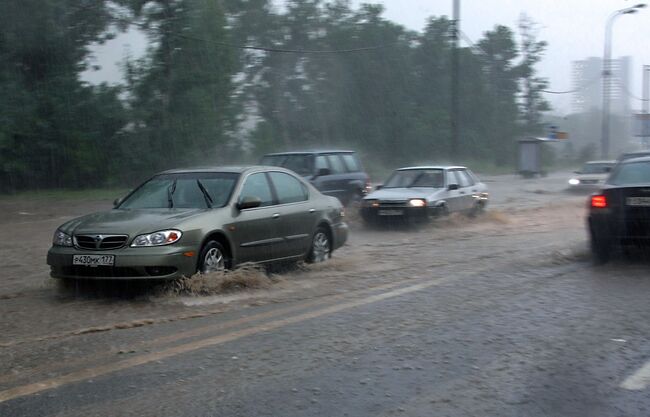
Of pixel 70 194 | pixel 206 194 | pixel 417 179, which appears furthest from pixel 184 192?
pixel 70 194

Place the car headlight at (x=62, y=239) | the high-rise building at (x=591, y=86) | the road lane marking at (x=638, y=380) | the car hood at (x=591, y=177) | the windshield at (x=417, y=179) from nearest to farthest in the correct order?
the road lane marking at (x=638, y=380) → the car headlight at (x=62, y=239) → the windshield at (x=417, y=179) → the car hood at (x=591, y=177) → the high-rise building at (x=591, y=86)

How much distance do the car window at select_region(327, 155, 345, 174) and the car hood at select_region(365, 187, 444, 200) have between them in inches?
53.2

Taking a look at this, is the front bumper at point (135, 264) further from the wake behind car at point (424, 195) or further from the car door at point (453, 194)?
the car door at point (453, 194)

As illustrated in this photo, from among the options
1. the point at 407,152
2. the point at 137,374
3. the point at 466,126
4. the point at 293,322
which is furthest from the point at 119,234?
the point at 466,126

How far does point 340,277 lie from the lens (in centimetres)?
950

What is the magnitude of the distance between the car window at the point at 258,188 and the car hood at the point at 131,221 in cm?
84

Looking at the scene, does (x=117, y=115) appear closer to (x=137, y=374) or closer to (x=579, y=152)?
(x=137, y=374)

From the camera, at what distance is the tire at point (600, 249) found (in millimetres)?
10219

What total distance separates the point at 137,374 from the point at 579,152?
70545 mm

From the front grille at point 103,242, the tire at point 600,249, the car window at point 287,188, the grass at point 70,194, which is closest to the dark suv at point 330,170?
the car window at point 287,188

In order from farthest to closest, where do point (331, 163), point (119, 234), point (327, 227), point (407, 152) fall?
point (407, 152) < point (331, 163) < point (327, 227) < point (119, 234)

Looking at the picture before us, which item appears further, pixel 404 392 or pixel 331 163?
pixel 331 163

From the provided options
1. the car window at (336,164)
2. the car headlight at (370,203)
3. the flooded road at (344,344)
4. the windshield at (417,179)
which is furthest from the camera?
the car window at (336,164)

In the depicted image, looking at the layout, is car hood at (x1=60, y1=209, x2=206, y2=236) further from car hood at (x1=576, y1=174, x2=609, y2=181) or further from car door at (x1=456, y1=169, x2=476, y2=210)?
car hood at (x1=576, y1=174, x2=609, y2=181)
